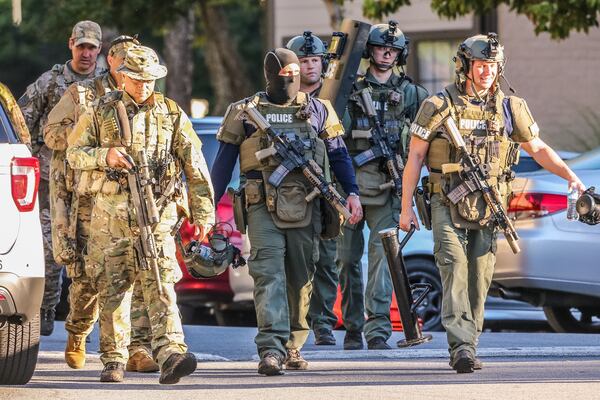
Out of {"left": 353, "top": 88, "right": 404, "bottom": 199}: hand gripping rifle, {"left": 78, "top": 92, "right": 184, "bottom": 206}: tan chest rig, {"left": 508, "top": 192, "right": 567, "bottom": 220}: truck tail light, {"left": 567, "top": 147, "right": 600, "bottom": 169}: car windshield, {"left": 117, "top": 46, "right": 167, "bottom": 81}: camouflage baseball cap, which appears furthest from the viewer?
{"left": 567, "top": 147, "right": 600, "bottom": 169}: car windshield

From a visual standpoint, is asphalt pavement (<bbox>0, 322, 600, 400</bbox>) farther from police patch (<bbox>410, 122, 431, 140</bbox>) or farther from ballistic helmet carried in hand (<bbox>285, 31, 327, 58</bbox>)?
ballistic helmet carried in hand (<bbox>285, 31, 327, 58</bbox>)

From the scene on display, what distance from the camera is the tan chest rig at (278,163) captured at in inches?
391

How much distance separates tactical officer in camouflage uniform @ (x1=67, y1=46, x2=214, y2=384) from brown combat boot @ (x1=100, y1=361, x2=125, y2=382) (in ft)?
0.97

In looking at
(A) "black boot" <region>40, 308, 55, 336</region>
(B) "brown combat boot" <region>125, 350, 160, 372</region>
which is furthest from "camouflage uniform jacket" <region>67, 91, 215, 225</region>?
(A) "black boot" <region>40, 308, 55, 336</region>

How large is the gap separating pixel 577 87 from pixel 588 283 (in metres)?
11.4

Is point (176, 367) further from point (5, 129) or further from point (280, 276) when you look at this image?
point (5, 129)

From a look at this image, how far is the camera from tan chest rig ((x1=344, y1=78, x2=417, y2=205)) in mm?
11352

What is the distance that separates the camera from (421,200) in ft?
33.9

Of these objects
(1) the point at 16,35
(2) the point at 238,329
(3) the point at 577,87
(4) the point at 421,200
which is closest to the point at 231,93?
(3) the point at 577,87

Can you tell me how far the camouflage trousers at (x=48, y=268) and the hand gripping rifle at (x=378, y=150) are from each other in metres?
2.11

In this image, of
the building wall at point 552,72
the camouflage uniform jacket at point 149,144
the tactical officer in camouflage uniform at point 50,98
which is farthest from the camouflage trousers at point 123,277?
the building wall at point 552,72

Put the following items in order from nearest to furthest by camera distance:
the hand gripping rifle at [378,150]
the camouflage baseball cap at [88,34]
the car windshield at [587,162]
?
the camouflage baseball cap at [88,34]
the hand gripping rifle at [378,150]
the car windshield at [587,162]

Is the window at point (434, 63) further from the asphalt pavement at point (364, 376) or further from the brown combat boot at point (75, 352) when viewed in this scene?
the brown combat boot at point (75, 352)

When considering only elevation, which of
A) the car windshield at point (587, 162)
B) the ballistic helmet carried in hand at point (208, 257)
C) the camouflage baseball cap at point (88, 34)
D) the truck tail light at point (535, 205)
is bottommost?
the truck tail light at point (535, 205)
